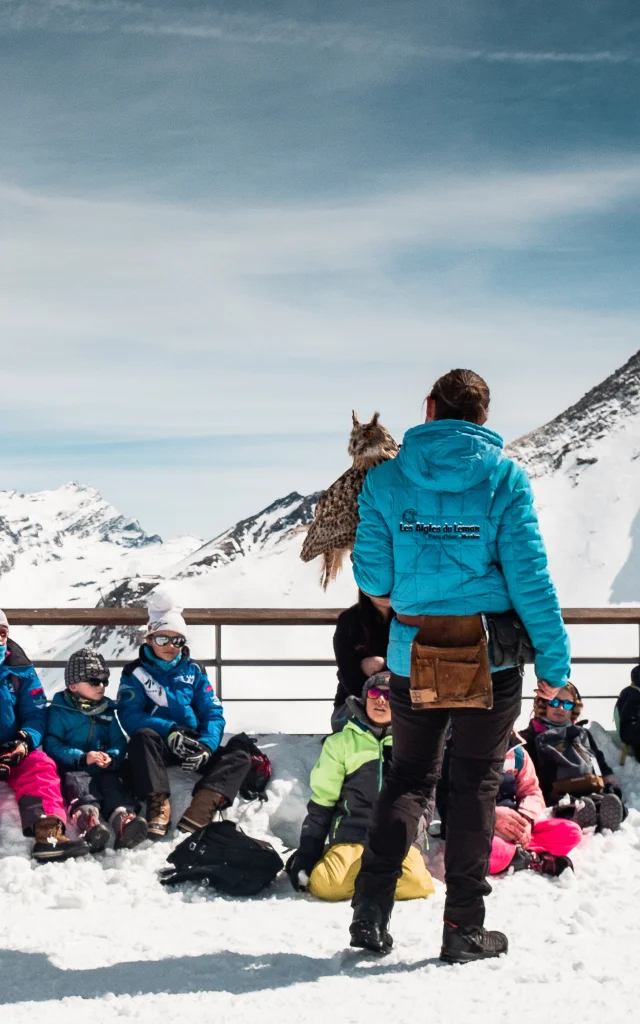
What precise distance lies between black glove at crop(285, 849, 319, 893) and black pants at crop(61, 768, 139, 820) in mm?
936

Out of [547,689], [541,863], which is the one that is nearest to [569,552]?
[541,863]

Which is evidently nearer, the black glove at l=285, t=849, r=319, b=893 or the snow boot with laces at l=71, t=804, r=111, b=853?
the black glove at l=285, t=849, r=319, b=893

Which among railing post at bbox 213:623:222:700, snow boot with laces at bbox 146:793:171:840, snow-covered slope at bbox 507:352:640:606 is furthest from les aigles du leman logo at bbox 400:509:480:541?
snow-covered slope at bbox 507:352:640:606

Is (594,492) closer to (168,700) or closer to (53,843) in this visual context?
(168,700)

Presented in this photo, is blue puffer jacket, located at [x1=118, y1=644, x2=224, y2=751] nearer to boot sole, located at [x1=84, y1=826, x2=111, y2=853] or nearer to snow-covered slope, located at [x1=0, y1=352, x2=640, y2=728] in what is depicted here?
boot sole, located at [x1=84, y1=826, x2=111, y2=853]

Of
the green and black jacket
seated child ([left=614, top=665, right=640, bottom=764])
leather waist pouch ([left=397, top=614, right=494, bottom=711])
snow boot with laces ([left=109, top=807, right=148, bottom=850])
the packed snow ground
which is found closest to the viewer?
the packed snow ground

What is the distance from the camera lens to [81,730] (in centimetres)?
529

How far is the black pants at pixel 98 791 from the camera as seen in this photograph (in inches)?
196

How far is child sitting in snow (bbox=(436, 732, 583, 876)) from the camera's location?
4.56 meters

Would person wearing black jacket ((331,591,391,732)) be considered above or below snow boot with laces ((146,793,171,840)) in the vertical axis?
above

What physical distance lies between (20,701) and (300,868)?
1759 millimetres

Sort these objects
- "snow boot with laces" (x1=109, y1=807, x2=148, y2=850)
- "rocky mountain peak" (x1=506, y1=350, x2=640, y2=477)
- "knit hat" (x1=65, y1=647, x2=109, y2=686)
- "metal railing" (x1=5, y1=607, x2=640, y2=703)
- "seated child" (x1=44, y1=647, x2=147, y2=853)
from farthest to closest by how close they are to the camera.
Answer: "rocky mountain peak" (x1=506, y1=350, x2=640, y2=477)
"metal railing" (x1=5, y1=607, x2=640, y2=703)
"knit hat" (x1=65, y1=647, x2=109, y2=686)
"seated child" (x1=44, y1=647, x2=147, y2=853)
"snow boot with laces" (x1=109, y1=807, x2=148, y2=850)

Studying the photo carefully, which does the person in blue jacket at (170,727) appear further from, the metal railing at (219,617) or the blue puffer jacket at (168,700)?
the metal railing at (219,617)

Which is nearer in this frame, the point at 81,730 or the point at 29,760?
the point at 29,760
